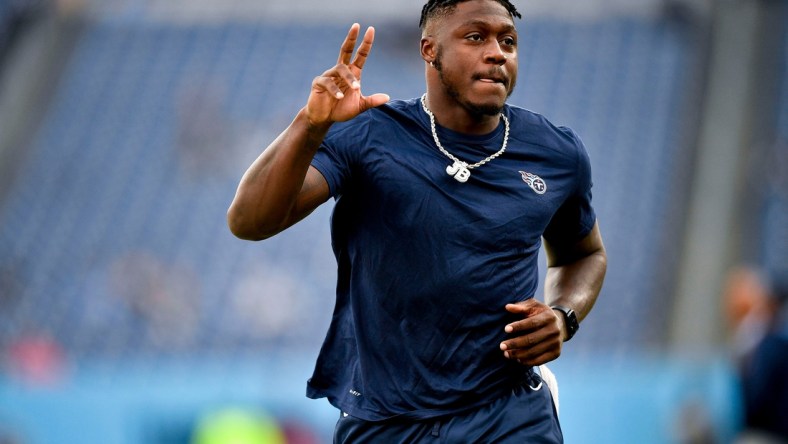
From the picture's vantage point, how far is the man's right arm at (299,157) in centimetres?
320

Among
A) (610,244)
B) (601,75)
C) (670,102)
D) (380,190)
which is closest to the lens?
(380,190)

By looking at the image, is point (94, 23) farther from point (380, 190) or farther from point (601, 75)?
point (380, 190)

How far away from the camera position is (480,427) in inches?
138

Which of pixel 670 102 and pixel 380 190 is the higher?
pixel 670 102

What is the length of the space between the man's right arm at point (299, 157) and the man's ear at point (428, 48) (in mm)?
381

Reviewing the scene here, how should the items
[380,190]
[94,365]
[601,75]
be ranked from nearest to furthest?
[380,190], [94,365], [601,75]

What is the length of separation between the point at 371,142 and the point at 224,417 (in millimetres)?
6217

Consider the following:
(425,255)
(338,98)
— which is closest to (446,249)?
(425,255)

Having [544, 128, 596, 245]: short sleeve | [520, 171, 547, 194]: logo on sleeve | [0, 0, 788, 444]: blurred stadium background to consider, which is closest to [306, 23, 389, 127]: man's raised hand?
[520, 171, 547, 194]: logo on sleeve

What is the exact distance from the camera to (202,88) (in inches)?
669

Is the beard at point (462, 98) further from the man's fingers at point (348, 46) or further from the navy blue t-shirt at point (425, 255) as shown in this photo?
the man's fingers at point (348, 46)

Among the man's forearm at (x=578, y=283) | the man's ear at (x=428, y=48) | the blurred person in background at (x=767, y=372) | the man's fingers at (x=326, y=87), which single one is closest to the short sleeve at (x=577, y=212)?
the man's forearm at (x=578, y=283)

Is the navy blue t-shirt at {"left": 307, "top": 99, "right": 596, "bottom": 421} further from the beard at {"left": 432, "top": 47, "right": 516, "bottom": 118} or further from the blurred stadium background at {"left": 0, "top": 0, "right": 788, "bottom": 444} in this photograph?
the blurred stadium background at {"left": 0, "top": 0, "right": 788, "bottom": 444}

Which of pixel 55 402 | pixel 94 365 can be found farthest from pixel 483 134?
pixel 94 365
